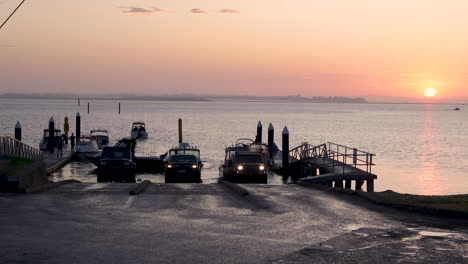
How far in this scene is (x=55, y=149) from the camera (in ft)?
218

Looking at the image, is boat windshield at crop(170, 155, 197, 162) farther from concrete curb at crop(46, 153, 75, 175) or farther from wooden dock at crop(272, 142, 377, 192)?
concrete curb at crop(46, 153, 75, 175)

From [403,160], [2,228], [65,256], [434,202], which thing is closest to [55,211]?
[2,228]

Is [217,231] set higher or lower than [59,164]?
higher

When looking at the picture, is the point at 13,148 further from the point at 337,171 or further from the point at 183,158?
the point at 337,171

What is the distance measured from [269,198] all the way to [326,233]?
20.5 feet

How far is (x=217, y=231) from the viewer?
14.3 m

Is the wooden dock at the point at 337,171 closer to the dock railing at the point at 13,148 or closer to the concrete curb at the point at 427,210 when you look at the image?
the dock railing at the point at 13,148

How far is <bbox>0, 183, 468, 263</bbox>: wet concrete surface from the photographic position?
11869 mm

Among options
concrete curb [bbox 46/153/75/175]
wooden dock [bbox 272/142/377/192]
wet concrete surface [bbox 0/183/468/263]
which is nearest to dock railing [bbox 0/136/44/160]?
wet concrete surface [bbox 0/183/468/263]

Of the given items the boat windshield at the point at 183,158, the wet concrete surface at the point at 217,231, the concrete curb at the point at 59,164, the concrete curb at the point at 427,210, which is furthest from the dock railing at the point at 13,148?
the concrete curb at the point at 59,164

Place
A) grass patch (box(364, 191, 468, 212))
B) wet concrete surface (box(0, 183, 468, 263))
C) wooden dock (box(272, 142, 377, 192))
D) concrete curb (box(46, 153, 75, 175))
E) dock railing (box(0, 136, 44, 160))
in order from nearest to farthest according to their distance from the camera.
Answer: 1. wet concrete surface (box(0, 183, 468, 263))
2. grass patch (box(364, 191, 468, 212))
3. dock railing (box(0, 136, 44, 160))
4. wooden dock (box(272, 142, 377, 192))
5. concrete curb (box(46, 153, 75, 175))

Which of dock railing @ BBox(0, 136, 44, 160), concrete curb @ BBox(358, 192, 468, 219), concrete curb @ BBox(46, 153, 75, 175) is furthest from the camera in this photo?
concrete curb @ BBox(46, 153, 75, 175)

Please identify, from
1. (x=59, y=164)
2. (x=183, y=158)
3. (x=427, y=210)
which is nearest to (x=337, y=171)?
(x=183, y=158)

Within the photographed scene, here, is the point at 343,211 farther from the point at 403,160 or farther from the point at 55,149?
the point at 403,160
